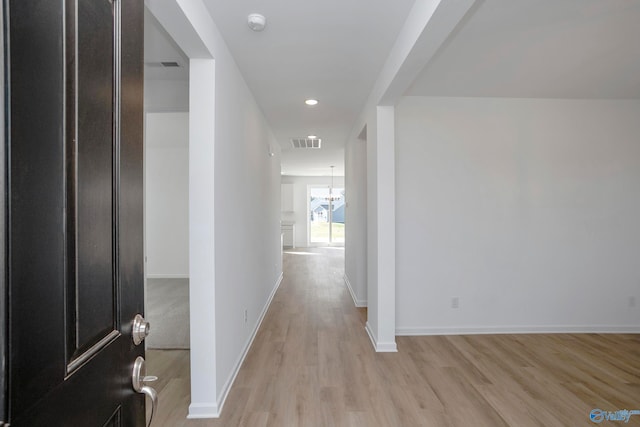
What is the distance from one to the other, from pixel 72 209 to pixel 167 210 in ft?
20.0

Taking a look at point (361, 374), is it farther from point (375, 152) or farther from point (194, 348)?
point (375, 152)

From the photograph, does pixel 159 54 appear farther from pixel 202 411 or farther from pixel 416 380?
pixel 416 380

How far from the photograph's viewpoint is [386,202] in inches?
115

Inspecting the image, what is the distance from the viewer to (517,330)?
3.33 meters

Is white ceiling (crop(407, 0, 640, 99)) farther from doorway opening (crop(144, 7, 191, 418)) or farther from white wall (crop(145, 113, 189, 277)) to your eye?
white wall (crop(145, 113, 189, 277))

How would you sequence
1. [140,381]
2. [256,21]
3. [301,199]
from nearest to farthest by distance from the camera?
1. [140,381]
2. [256,21]
3. [301,199]

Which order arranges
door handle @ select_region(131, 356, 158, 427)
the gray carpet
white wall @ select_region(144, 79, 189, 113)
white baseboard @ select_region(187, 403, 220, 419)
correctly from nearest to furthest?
door handle @ select_region(131, 356, 158, 427)
white baseboard @ select_region(187, 403, 220, 419)
white wall @ select_region(144, 79, 189, 113)
the gray carpet

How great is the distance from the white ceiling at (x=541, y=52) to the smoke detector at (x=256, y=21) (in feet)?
4.08

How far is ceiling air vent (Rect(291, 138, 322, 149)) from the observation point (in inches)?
206

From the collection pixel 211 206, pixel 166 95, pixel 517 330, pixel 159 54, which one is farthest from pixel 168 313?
pixel 517 330

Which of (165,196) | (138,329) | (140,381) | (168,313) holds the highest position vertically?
(165,196)

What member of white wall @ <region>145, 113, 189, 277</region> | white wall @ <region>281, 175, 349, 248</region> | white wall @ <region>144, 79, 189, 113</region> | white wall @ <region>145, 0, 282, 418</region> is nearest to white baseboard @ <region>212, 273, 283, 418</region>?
white wall @ <region>145, 0, 282, 418</region>

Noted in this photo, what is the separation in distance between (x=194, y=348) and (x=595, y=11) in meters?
3.22

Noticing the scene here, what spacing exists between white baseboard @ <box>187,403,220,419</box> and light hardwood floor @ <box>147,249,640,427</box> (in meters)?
0.04
